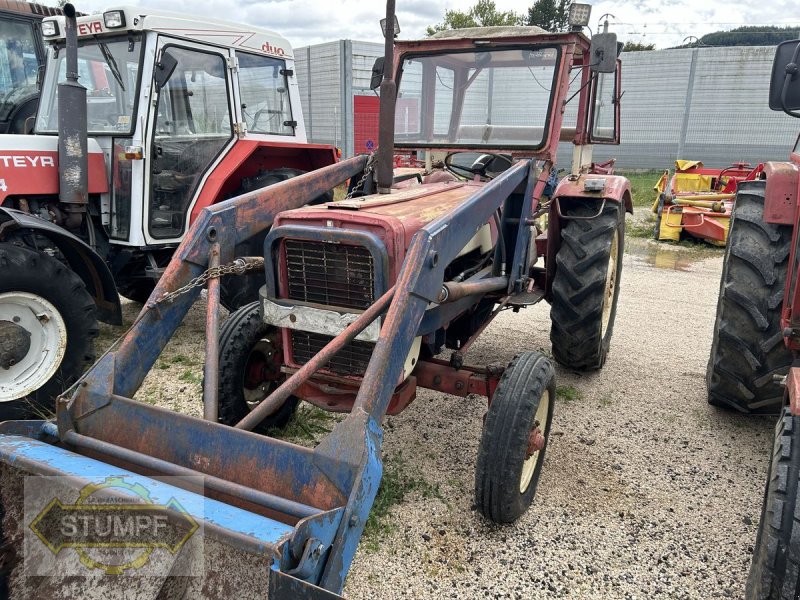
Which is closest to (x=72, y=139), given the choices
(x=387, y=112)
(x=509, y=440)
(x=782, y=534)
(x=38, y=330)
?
(x=38, y=330)

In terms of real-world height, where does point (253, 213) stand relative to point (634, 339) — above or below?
above

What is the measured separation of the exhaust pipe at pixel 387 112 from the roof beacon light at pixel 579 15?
1357 millimetres

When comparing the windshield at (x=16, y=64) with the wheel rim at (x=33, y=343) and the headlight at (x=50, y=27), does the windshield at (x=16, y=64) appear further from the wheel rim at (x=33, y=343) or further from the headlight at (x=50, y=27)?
the wheel rim at (x=33, y=343)

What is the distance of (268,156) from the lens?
538 centimetres

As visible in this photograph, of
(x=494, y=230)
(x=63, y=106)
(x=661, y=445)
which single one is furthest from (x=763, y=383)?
(x=63, y=106)

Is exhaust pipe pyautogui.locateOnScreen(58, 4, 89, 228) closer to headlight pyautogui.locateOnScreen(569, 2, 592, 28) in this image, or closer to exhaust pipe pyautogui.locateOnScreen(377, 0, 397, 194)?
exhaust pipe pyautogui.locateOnScreen(377, 0, 397, 194)

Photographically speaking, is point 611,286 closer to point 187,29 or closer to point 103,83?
point 187,29

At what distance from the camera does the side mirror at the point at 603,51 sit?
3.49m

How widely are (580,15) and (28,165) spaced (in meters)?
3.69

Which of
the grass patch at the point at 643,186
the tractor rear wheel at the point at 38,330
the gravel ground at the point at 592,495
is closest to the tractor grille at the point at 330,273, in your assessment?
the gravel ground at the point at 592,495

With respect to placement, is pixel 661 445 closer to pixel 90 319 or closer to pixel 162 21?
pixel 90 319

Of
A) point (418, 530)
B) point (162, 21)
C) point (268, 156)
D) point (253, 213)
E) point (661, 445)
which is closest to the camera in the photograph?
point (418, 530)

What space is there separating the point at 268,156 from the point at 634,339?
347 centimetres

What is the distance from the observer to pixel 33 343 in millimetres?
3553
